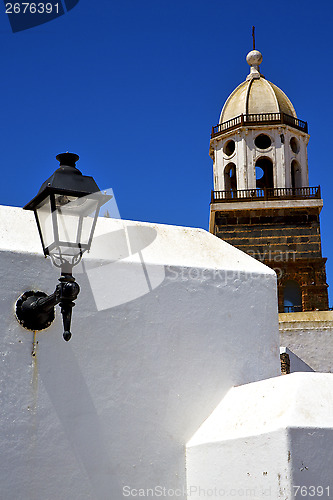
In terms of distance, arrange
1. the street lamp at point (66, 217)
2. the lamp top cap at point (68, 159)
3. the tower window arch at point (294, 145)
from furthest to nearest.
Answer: the tower window arch at point (294, 145) < the lamp top cap at point (68, 159) < the street lamp at point (66, 217)

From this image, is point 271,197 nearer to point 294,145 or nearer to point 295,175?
point 295,175

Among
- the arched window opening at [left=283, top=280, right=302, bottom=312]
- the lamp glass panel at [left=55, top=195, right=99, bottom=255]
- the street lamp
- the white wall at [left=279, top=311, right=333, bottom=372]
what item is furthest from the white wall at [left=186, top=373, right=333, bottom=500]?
the arched window opening at [left=283, top=280, right=302, bottom=312]

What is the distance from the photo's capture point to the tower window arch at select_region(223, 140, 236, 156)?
79.8 feet

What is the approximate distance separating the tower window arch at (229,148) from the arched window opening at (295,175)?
7.89 ft

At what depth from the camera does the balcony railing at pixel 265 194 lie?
76.2ft

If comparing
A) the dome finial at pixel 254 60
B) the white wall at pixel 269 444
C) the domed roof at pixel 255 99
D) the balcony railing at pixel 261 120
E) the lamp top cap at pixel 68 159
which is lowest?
the white wall at pixel 269 444

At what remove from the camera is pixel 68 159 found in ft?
15.1

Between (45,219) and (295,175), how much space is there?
20975 millimetres

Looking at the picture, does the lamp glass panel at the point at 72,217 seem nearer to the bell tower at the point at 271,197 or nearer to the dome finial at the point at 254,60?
the bell tower at the point at 271,197

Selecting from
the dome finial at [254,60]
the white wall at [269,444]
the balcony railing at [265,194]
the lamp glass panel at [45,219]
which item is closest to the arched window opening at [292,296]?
the balcony railing at [265,194]

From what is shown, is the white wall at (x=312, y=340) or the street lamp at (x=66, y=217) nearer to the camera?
the street lamp at (x=66, y=217)

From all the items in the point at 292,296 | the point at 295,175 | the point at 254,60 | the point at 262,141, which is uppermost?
the point at 254,60

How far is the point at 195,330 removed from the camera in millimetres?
6336

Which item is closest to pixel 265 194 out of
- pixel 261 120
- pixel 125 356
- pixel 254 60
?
pixel 261 120
